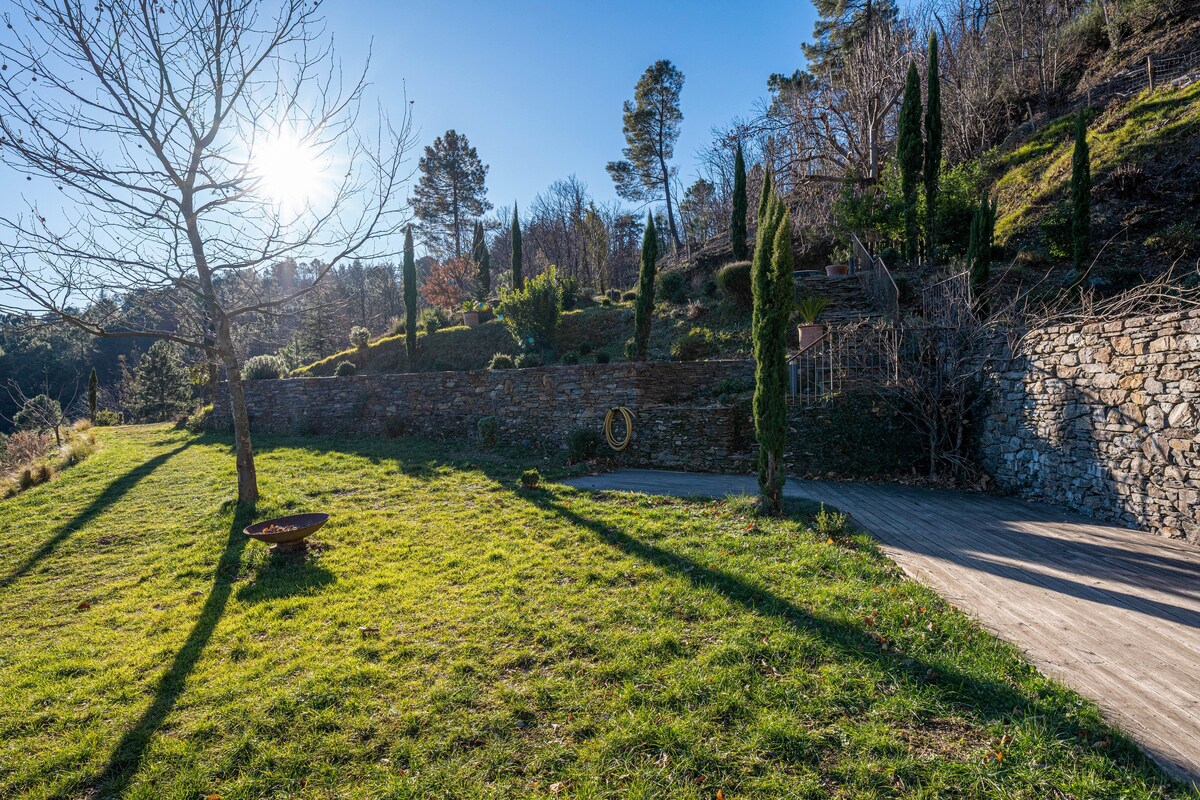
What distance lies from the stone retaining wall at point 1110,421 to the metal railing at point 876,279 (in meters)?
2.76

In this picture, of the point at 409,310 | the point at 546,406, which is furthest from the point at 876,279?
the point at 409,310

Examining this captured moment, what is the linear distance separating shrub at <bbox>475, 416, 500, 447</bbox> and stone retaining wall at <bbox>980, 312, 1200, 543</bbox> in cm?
916

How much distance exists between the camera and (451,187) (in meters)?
33.0

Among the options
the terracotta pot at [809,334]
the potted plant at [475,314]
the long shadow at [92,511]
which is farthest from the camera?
the potted plant at [475,314]

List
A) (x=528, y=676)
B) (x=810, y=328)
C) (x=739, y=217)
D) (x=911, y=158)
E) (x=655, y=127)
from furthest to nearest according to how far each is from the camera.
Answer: (x=655, y=127) → (x=739, y=217) → (x=911, y=158) → (x=810, y=328) → (x=528, y=676)

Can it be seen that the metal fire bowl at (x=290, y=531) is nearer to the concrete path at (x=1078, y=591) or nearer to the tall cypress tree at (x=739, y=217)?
the concrete path at (x=1078, y=591)

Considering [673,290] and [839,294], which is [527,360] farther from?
[839,294]

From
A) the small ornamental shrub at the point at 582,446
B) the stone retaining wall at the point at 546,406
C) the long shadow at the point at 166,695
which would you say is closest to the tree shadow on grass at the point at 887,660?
the long shadow at the point at 166,695

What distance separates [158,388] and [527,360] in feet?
62.1

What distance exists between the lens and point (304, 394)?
1580 centimetres

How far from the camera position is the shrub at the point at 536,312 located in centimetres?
1620

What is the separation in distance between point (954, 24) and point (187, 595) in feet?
96.6

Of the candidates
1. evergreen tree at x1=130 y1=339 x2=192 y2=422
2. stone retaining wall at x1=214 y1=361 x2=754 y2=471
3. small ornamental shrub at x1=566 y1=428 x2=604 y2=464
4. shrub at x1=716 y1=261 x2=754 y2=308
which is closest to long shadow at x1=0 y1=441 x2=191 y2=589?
stone retaining wall at x1=214 y1=361 x2=754 y2=471

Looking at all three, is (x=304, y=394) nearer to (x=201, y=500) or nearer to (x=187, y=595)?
(x=201, y=500)
